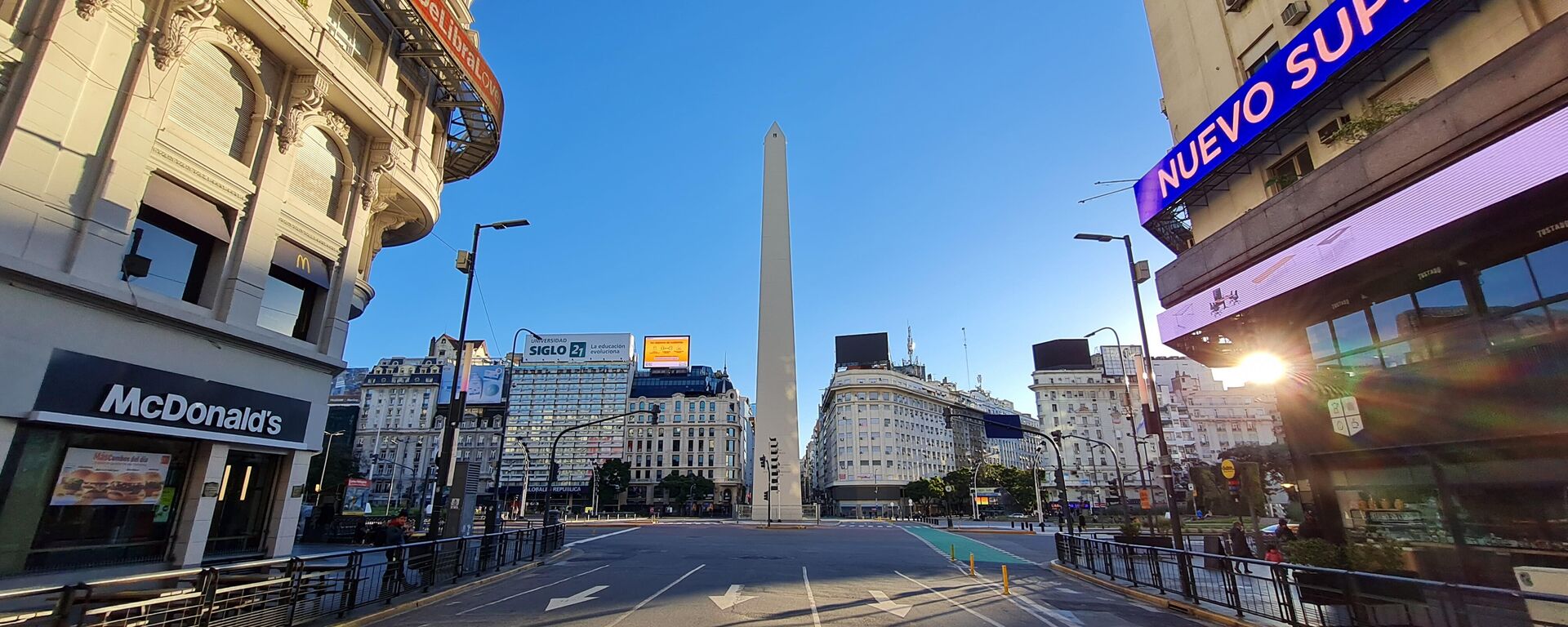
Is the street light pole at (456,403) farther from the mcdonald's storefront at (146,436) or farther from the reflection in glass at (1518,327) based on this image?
the reflection in glass at (1518,327)

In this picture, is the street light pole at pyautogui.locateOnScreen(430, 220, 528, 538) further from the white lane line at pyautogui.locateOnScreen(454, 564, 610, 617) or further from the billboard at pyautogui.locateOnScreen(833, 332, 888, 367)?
the billboard at pyautogui.locateOnScreen(833, 332, 888, 367)

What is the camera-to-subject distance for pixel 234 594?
379 inches

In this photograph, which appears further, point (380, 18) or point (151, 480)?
point (380, 18)

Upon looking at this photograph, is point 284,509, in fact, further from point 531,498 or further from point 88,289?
point 531,498

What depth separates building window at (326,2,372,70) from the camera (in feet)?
54.8

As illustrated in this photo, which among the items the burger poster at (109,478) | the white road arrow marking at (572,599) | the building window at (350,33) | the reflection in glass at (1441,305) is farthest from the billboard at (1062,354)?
the burger poster at (109,478)

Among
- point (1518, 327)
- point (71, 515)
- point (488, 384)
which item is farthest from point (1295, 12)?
point (488, 384)

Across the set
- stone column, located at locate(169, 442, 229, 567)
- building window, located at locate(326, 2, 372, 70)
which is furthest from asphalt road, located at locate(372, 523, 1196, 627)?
building window, located at locate(326, 2, 372, 70)

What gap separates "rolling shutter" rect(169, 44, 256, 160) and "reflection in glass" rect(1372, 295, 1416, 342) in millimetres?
27373

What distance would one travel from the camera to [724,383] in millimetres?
134750

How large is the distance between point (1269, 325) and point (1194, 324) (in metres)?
1.83

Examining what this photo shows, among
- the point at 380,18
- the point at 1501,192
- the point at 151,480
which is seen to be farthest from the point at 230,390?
the point at 1501,192

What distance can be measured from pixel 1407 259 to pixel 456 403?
2387 cm

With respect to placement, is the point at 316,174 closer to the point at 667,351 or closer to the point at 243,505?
the point at 243,505
